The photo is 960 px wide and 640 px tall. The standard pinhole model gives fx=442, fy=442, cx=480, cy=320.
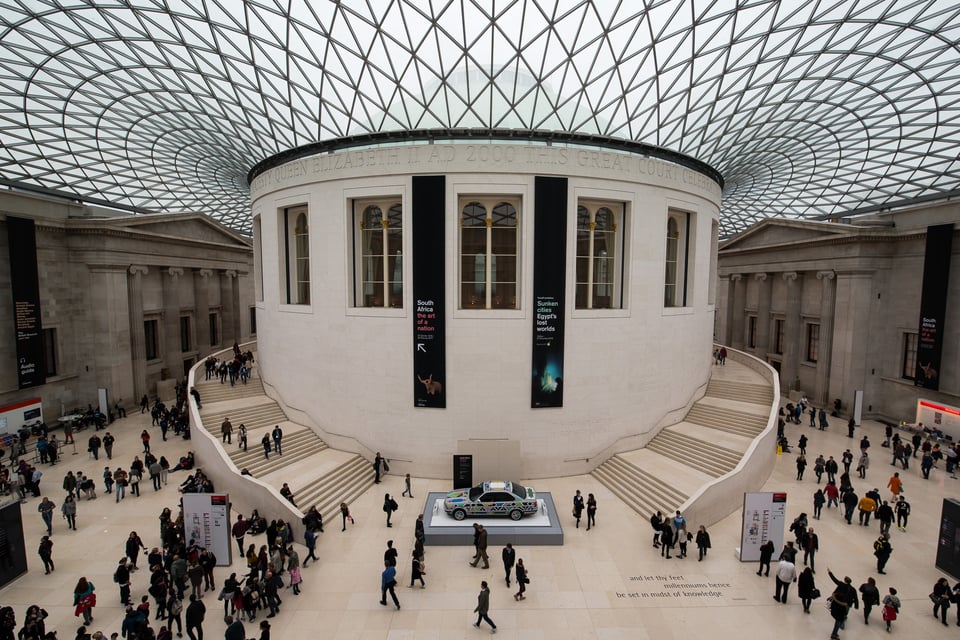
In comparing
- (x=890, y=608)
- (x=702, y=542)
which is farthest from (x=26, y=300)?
(x=890, y=608)

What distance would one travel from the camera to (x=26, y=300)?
24.3 meters

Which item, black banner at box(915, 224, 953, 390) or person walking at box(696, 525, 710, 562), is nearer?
person walking at box(696, 525, 710, 562)

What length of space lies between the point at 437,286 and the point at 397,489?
892cm

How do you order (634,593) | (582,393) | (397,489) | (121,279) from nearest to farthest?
(634,593) → (397,489) → (582,393) → (121,279)

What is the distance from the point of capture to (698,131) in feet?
86.7

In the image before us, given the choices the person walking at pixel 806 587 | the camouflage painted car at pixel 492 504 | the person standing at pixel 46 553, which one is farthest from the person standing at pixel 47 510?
the person walking at pixel 806 587

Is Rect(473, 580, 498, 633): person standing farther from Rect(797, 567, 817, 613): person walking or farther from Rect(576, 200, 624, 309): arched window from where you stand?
Rect(576, 200, 624, 309): arched window

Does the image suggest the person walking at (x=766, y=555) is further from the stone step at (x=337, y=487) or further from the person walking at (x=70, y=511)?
the person walking at (x=70, y=511)

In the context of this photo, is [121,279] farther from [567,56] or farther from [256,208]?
[567,56]

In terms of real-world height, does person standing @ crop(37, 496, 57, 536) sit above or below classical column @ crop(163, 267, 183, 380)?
below

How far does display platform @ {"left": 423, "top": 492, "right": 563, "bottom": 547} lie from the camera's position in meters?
14.8

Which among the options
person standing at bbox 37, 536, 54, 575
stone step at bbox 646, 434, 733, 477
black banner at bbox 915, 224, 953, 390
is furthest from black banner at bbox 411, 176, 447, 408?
black banner at bbox 915, 224, 953, 390

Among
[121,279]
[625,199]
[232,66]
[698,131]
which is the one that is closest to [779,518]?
[625,199]

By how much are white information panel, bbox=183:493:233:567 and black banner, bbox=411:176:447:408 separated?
877cm
